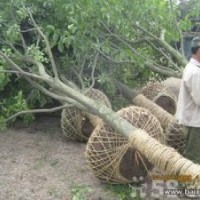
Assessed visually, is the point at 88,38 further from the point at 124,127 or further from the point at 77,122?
the point at 124,127

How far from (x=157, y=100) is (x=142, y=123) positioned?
258 cm

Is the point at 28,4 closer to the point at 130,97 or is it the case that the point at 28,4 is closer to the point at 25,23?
the point at 25,23

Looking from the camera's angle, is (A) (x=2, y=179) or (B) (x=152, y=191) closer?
(B) (x=152, y=191)

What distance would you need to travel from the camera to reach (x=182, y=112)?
456cm

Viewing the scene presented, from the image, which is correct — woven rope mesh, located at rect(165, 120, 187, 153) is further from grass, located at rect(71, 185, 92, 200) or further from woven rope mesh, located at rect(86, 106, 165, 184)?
grass, located at rect(71, 185, 92, 200)

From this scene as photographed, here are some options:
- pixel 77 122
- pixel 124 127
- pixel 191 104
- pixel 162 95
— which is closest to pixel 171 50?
pixel 162 95

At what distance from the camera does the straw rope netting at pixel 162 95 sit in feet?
22.6

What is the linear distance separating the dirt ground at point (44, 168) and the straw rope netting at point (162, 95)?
65.8 inches

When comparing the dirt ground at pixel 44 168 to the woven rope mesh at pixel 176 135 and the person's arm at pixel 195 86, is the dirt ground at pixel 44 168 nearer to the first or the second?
the woven rope mesh at pixel 176 135

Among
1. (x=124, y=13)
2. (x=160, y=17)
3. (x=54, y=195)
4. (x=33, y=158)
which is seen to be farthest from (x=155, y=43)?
(x=54, y=195)

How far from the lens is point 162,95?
694 cm

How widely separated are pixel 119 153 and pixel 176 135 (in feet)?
4.22

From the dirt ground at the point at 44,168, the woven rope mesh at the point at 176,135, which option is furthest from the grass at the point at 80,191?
the woven rope mesh at the point at 176,135

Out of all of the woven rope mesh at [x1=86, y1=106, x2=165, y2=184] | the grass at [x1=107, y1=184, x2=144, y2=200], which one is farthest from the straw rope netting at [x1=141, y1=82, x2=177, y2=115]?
the grass at [x1=107, y1=184, x2=144, y2=200]
